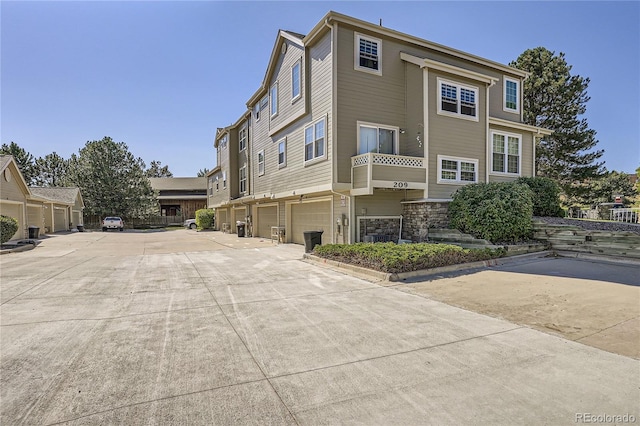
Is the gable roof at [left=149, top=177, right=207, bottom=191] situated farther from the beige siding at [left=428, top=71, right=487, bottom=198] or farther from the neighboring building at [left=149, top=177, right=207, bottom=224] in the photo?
the beige siding at [left=428, top=71, right=487, bottom=198]

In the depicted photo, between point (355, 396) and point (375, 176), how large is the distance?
1012 cm

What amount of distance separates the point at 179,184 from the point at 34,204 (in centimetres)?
2567

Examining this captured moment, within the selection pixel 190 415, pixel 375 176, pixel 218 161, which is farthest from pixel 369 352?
pixel 218 161

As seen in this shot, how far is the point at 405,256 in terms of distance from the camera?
359 inches

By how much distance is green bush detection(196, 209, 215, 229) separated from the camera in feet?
114

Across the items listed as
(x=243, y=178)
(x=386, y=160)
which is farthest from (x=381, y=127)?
(x=243, y=178)

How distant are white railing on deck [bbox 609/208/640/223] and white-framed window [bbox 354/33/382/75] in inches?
592

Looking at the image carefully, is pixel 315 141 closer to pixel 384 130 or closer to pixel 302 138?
pixel 302 138

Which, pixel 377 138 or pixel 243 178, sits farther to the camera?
pixel 243 178

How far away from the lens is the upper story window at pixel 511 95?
712 inches

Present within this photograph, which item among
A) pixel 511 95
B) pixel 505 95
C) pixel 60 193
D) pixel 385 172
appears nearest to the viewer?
pixel 385 172

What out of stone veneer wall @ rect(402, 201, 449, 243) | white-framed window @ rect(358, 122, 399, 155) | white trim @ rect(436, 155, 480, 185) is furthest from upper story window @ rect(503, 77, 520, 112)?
stone veneer wall @ rect(402, 201, 449, 243)

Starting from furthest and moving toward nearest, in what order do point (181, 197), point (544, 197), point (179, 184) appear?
point (179, 184) → point (181, 197) → point (544, 197)

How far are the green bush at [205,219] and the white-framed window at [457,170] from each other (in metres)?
26.4
